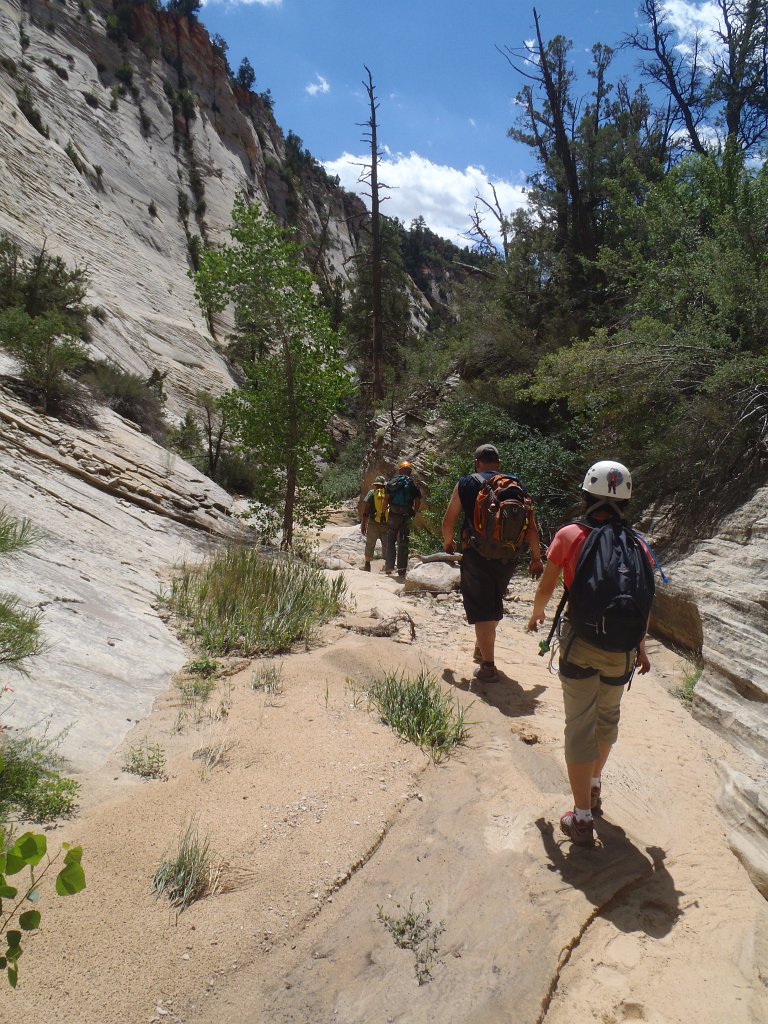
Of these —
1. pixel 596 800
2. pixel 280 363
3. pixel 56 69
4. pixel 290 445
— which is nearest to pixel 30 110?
pixel 56 69

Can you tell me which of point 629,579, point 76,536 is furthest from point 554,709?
point 76,536

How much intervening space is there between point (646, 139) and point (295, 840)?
20439 millimetres

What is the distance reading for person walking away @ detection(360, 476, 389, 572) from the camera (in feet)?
32.1

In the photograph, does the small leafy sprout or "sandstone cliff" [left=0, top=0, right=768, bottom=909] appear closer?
"sandstone cliff" [left=0, top=0, right=768, bottom=909]

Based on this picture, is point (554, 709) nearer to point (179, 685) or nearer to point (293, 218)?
point (179, 685)

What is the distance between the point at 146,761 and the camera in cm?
321

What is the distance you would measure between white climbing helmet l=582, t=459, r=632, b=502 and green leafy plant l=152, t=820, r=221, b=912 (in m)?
2.22

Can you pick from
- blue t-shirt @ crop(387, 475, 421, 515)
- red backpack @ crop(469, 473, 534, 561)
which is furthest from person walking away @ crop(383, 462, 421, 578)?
red backpack @ crop(469, 473, 534, 561)

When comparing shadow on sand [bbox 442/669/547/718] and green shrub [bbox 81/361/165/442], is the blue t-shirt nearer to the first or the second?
shadow on sand [bbox 442/669/547/718]

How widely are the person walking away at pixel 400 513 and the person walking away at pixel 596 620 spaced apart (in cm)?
598

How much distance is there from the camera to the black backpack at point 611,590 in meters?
2.85

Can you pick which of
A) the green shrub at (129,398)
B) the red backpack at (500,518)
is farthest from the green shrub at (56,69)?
the red backpack at (500,518)

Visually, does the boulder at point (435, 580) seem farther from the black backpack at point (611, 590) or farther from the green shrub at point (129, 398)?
the green shrub at point (129, 398)

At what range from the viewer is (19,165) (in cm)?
2339
